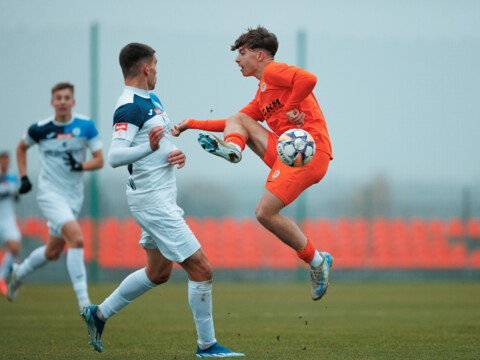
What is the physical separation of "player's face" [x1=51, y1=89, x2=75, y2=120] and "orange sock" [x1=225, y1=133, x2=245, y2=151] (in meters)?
2.92

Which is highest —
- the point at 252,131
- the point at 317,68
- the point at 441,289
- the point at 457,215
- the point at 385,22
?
the point at 385,22

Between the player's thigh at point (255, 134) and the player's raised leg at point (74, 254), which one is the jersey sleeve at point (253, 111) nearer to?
the player's thigh at point (255, 134)

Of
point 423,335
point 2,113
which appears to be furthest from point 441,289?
point 2,113

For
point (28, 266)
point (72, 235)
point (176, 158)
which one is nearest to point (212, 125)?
point (176, 158)

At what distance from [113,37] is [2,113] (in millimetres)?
2822

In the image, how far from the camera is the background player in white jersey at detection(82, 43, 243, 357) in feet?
15.7

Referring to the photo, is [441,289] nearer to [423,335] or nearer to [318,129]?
[423,335]

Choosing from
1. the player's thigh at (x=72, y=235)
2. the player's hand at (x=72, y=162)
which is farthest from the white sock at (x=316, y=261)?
the player's hand at (x=72, y=162)

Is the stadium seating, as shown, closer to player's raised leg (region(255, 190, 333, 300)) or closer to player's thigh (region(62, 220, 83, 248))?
player's thigh (region(62, 220, 83, 248))

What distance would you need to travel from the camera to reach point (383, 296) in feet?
37.3

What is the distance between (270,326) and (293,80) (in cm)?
269

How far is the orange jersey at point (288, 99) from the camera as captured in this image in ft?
18.0

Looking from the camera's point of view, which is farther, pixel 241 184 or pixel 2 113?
pixel 241 184

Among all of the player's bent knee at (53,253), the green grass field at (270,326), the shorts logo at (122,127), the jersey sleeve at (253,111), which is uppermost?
the jersey sleeve at (253,111)
